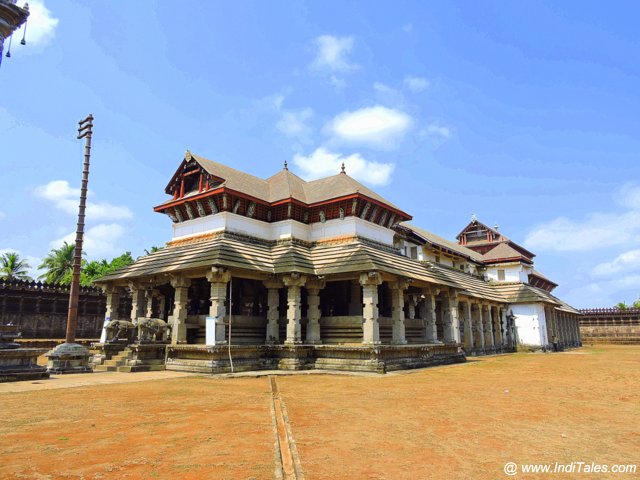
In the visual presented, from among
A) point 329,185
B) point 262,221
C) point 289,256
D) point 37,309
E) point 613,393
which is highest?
point 329,185

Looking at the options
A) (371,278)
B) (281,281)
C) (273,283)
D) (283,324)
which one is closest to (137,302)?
(273,283)

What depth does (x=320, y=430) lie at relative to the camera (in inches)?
294

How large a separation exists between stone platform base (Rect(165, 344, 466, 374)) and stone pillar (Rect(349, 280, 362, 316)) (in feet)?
11.4

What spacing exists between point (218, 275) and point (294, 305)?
3.95m

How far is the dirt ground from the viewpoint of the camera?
543cm

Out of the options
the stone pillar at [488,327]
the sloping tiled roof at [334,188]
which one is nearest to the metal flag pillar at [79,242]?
the sloping tiled roof at [334,188]

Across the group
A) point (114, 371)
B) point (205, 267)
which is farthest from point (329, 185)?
point (114, 371)

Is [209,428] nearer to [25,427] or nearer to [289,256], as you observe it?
[25,427]

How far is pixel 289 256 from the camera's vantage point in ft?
68.0

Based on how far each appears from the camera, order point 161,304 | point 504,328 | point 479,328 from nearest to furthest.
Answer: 1. point 161,304
2. point 479,328
3. point 504,328

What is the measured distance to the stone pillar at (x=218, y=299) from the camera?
1803cm

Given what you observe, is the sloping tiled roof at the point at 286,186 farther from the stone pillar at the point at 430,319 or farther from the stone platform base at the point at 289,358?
the stone platform base at the point at 289,358

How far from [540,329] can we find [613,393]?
96.0ft

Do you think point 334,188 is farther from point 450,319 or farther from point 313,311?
point 450,319
